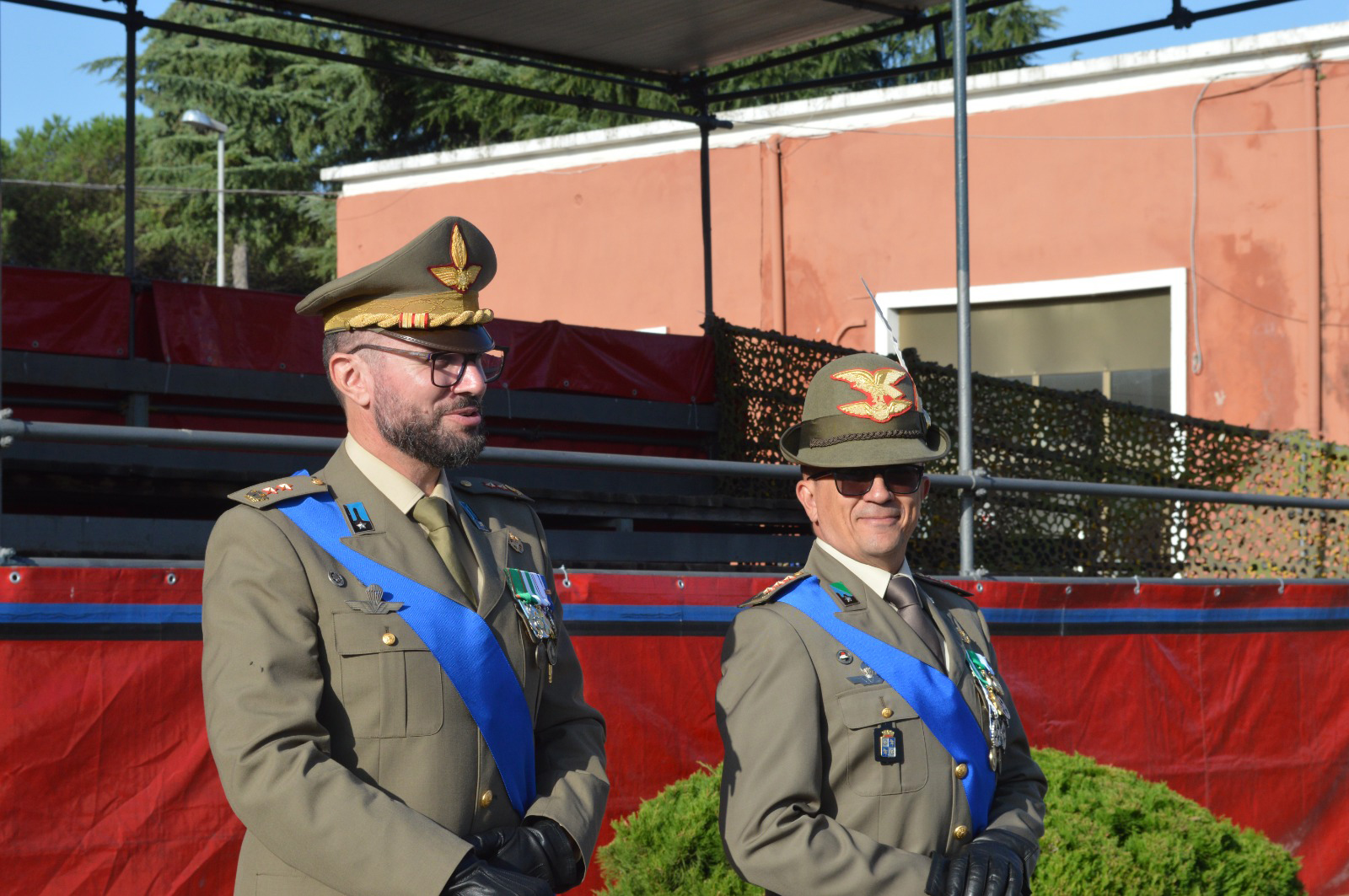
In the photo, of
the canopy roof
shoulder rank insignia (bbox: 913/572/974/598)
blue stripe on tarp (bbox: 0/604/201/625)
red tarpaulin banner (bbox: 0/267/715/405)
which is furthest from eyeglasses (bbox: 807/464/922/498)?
red tarpaulin banner (bbox: 0/267/715/405)

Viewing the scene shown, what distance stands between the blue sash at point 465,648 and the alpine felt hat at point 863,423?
0.94 meters

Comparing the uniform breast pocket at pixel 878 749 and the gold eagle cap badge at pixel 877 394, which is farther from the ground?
the gold eagle cap badge at pixel 877 394

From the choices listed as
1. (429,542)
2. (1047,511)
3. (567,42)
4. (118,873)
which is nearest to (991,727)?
(429,542)

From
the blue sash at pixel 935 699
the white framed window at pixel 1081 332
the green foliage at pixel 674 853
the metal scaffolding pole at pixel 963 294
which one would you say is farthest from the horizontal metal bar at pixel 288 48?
the white framed window at pixel 1081 332

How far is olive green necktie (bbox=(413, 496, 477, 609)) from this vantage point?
2676 mm

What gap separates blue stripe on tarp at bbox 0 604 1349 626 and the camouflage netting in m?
1.15

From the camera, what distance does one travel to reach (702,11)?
A: 8.45 meters

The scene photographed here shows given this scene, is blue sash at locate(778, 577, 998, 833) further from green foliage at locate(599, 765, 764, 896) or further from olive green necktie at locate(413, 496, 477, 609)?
green foliage at locate(599, 765, 764, 896)

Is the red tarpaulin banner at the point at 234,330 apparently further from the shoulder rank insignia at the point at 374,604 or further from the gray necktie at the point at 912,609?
the shoulder rank insignia at the point at 374,604

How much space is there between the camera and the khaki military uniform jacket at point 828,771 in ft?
9.27

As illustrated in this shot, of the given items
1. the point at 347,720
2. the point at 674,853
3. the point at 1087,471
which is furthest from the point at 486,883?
the point at 1087,471

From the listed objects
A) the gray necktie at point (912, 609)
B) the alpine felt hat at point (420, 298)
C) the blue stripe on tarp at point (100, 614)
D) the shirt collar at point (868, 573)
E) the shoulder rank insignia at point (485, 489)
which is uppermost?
the alpine felt hat at point (420, 298)

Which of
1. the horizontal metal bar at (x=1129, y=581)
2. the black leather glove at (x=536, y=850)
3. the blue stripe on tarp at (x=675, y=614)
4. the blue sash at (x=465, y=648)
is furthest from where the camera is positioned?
the horizontal metal bar at (x=1129, y=581)

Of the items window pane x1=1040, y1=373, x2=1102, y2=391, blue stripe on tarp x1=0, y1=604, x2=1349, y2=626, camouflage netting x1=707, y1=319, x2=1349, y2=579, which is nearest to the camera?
blue stripe on tarp x1=0, y1=604, x2=1349, y2=626
